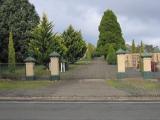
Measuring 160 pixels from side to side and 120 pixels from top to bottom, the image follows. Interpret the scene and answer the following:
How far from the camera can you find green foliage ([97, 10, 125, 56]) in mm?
90356

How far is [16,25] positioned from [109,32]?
1388 inches

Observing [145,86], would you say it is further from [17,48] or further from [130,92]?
[17,48]

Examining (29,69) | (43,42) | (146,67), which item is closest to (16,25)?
(43,42)

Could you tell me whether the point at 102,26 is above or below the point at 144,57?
above

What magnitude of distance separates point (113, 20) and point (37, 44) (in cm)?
4375

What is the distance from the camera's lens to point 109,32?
9112cm

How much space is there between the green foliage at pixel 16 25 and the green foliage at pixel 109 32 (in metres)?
31.3

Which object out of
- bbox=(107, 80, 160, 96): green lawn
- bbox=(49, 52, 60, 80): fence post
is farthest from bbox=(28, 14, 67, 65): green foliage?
bbox=(107, 80, 160, 96): green lawn

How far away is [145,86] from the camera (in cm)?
2928

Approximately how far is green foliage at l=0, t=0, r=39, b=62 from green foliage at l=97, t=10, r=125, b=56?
31.3 m

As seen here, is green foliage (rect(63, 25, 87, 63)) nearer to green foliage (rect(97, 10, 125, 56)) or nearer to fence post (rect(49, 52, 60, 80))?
green foliage (rect(97, 10, 125, 56))

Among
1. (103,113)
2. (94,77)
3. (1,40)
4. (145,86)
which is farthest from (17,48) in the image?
(103,113)

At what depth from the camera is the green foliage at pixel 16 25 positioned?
57669 millimetres

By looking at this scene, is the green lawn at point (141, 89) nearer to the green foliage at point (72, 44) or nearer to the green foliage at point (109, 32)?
the green foliage at point (72, 44)
